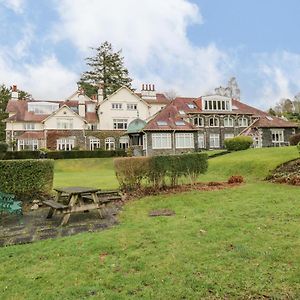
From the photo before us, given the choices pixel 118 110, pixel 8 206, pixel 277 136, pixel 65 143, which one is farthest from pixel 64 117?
pixel 8 206

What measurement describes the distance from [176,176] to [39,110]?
43.0 m

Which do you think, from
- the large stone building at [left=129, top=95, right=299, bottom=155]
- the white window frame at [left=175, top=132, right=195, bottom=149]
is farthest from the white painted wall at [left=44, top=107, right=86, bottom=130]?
the white window frame at [left=175, top=132, right=195, bottom=149]

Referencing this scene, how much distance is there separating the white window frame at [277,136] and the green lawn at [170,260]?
134ft

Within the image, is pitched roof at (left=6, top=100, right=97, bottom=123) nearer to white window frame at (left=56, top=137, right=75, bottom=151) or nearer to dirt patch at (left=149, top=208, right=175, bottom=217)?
white window frame at (left=56, top=137, right=75, bottom=151)

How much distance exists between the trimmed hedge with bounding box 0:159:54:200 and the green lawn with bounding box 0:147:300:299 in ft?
15.5

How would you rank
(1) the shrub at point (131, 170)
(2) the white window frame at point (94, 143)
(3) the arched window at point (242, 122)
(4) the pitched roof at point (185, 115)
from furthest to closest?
(3) the arched window at point (242, 122)
(2) the white window frame at point (94, 143)
(4) the pitched roof at point (185, 115)
(1) the shrub at point (131, 170)

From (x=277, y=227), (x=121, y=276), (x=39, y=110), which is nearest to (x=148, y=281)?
(x=121, y=276)

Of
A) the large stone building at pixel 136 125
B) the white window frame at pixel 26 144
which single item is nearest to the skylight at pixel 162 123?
the large stone building at pixel 136 125

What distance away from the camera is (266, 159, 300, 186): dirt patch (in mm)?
13602

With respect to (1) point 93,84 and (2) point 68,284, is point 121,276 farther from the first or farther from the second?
(1) point 93,84

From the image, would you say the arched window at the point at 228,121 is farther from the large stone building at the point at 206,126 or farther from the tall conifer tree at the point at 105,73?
the tall conifer tree at the point at 105,73

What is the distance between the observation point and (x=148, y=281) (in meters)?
4.19

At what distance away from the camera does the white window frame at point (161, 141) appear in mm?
41562

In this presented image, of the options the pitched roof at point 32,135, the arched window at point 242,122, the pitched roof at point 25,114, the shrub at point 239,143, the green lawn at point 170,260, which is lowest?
the green lawn at point 170,260
